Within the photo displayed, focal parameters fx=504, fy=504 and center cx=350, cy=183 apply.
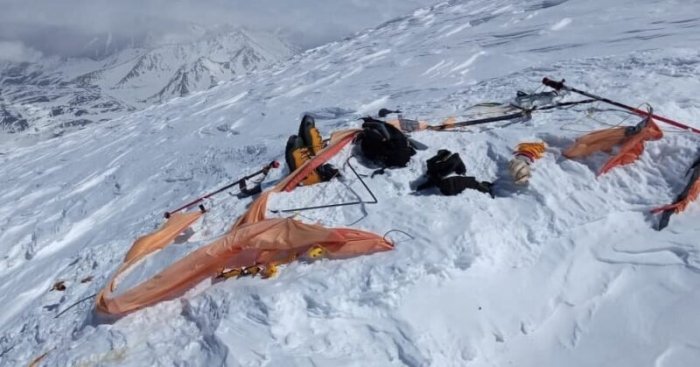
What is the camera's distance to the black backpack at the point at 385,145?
5875 millimetres

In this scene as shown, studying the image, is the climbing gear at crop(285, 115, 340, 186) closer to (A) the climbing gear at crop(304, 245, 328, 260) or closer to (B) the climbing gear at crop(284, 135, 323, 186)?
(B) the climbing gear at crop(284, 135, 323, 186)

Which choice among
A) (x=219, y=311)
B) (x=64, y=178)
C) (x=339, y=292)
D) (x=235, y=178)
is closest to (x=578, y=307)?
(x=339, y=292)

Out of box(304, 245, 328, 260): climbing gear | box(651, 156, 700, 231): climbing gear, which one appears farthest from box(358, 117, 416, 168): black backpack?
box(651, 156, 700, 231): climbing gear

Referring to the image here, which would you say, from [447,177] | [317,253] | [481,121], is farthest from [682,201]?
[317,253]

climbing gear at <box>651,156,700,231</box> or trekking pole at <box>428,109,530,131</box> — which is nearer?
climbing gear at <box>651,156,700,231</box>

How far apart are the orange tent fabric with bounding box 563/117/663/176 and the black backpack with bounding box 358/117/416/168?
1.73m

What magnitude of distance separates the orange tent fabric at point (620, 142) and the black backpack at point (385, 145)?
1734 millimetres

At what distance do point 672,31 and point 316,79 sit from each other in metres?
9.97

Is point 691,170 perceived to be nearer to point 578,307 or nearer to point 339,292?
point 578,307

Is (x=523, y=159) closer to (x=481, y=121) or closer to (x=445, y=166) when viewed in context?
(x=445, y=166)

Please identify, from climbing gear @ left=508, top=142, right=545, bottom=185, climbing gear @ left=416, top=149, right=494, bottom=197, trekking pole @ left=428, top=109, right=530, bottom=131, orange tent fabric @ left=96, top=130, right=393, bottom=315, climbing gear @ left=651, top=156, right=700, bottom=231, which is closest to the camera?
climbing gear @ left=651, top=156, right=700, bottom=231

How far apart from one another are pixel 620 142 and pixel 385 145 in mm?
2494

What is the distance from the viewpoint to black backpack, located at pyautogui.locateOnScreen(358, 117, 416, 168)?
5.88 metres

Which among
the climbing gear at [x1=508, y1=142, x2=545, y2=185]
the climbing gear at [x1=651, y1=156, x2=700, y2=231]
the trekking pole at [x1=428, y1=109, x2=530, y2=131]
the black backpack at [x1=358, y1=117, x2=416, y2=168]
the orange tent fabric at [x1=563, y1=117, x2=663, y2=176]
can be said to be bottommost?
the climbing gear at [x1=651, y1=156, x2=700, y2=231]
